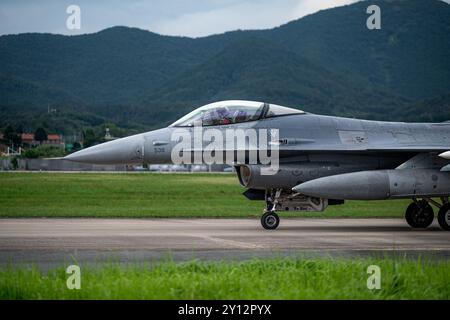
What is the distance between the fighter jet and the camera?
16453 mm

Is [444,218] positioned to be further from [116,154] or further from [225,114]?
[116,154]

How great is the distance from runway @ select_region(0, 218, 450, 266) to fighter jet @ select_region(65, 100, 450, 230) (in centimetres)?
80

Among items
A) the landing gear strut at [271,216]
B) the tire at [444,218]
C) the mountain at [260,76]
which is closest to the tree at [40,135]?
the mountain at [260,76]

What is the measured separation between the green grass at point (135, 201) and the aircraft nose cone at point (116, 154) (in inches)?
227

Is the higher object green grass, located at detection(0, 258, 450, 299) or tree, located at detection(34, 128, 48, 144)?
tree, located at detection(34, 128, 48, 144)

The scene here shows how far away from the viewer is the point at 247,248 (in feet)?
Result: 41.2

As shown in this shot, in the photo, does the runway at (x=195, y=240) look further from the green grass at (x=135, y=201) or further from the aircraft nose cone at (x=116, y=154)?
the green grass at (x=135, y=201)

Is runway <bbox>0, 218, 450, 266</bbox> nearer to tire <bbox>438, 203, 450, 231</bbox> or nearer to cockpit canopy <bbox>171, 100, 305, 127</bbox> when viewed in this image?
tire <bbox>438, 203, 450, 231</bbox>

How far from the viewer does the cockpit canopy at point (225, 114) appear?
17.0 metres

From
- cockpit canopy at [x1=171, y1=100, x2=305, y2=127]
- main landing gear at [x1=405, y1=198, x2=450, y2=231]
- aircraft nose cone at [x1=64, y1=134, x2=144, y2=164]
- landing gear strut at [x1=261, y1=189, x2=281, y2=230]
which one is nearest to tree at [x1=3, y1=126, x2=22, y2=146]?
aircraft nose cone at [x1=64, y1=134, x2=144, y2=164]

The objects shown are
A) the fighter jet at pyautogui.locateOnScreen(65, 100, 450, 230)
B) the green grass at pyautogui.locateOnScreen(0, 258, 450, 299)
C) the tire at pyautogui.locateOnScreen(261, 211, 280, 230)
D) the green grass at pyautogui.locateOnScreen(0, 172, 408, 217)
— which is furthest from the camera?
the green grass at pyautogui.locateOnScreen(0, 172, 408, 217)

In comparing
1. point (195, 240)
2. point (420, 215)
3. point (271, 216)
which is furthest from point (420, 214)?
point (195, 240)
